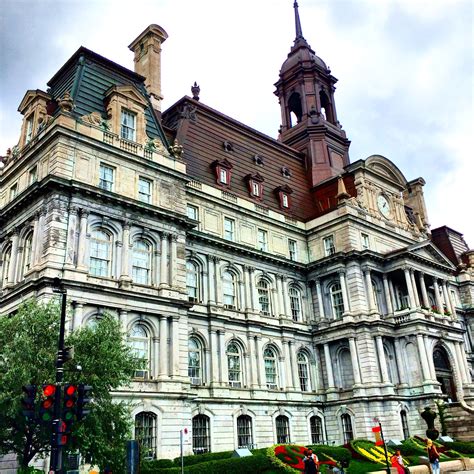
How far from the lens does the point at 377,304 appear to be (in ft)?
146

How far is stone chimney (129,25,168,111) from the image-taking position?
43.8 m

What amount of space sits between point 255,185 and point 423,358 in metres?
18.8

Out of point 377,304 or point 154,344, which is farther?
point 377,304

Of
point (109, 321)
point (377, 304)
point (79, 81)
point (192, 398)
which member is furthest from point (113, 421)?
point (377, 304)

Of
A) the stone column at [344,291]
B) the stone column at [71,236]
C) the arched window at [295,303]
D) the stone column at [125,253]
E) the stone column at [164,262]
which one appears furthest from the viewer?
the arched window at [295,303]

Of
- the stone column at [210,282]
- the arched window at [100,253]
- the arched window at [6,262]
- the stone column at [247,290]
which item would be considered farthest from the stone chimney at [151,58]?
the arched window at [6,262]

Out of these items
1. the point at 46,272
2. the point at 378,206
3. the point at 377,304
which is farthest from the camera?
the point at 378,206

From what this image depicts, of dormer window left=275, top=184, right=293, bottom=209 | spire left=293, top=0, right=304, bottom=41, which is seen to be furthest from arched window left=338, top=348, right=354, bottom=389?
spire left=293, top=0, right=304, bottom=41

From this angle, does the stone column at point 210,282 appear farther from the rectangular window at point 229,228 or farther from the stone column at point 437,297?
the stone column at point 437,297

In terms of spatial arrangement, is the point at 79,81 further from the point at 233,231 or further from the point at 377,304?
the point at 377,304

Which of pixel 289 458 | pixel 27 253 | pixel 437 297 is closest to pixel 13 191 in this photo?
pixel 27 253

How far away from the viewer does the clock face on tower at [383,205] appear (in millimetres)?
49406

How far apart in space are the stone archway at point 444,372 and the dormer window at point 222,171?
2148 centimetres

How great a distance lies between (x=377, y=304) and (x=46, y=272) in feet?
89.4
